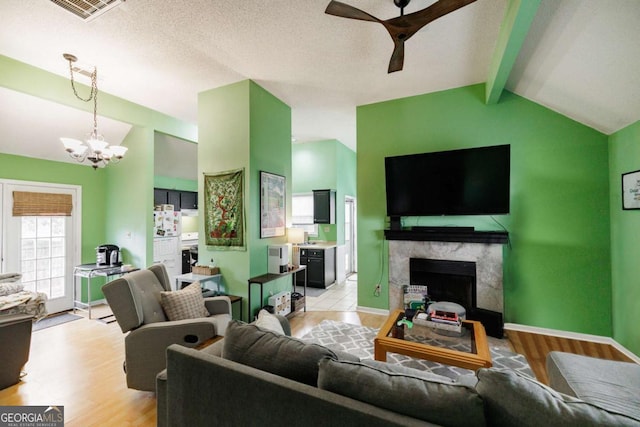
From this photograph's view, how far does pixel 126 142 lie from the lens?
454cm

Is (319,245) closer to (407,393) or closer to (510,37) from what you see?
(510,37)

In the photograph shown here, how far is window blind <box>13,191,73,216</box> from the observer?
12.3 feet

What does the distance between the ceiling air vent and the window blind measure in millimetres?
3059

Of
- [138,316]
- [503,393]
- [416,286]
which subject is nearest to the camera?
[503,393]

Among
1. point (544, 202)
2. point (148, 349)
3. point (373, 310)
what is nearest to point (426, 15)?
point (544, 202)

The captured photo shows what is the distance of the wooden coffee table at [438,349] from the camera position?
1.88 m

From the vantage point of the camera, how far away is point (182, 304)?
2.36 metres

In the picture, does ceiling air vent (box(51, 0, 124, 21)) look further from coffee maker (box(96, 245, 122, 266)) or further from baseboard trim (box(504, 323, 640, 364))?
baseboard trim (box(504, 323, 640, 364))

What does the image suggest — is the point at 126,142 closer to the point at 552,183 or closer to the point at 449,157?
the point at 449,157

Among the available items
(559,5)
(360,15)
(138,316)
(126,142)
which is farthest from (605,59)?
(126,142)

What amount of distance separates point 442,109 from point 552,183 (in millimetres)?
1581

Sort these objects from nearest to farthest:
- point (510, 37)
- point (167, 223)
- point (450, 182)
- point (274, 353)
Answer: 1. point (274, 353)
2. point (510, 37)
3. point (450, 182)
4. point (167, 223)

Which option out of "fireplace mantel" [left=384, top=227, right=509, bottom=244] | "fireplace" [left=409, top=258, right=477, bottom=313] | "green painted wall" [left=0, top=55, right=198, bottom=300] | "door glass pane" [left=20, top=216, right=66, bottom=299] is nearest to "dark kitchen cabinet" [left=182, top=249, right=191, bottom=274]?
"green painted wall" [left=0, top=55, right=198, bottom=300]

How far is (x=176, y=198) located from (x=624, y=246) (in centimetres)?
667
